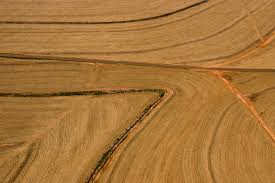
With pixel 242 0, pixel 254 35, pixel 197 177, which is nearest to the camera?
pixel 197 177

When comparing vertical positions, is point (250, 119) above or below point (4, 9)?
Answer: below

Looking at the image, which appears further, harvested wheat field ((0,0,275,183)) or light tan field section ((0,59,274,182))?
harvested wheat field ((0,0,275,183))

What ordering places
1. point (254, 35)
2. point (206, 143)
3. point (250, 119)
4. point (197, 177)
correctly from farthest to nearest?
1. point (254, 35)
2. point (250, 119)
3. point (206, 143)
4. point (197, 177)

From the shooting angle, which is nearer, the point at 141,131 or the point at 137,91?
the point at 141,131

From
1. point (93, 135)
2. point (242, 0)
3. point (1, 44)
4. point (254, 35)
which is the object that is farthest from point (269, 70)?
point (1, 44)

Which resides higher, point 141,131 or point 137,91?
point 137,91

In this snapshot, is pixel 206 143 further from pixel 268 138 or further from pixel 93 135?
pixel 93 135

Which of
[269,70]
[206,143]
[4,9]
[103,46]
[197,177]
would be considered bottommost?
[197,177]

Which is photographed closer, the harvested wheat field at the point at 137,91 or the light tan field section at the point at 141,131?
the light tan field section at the point at 141,131
